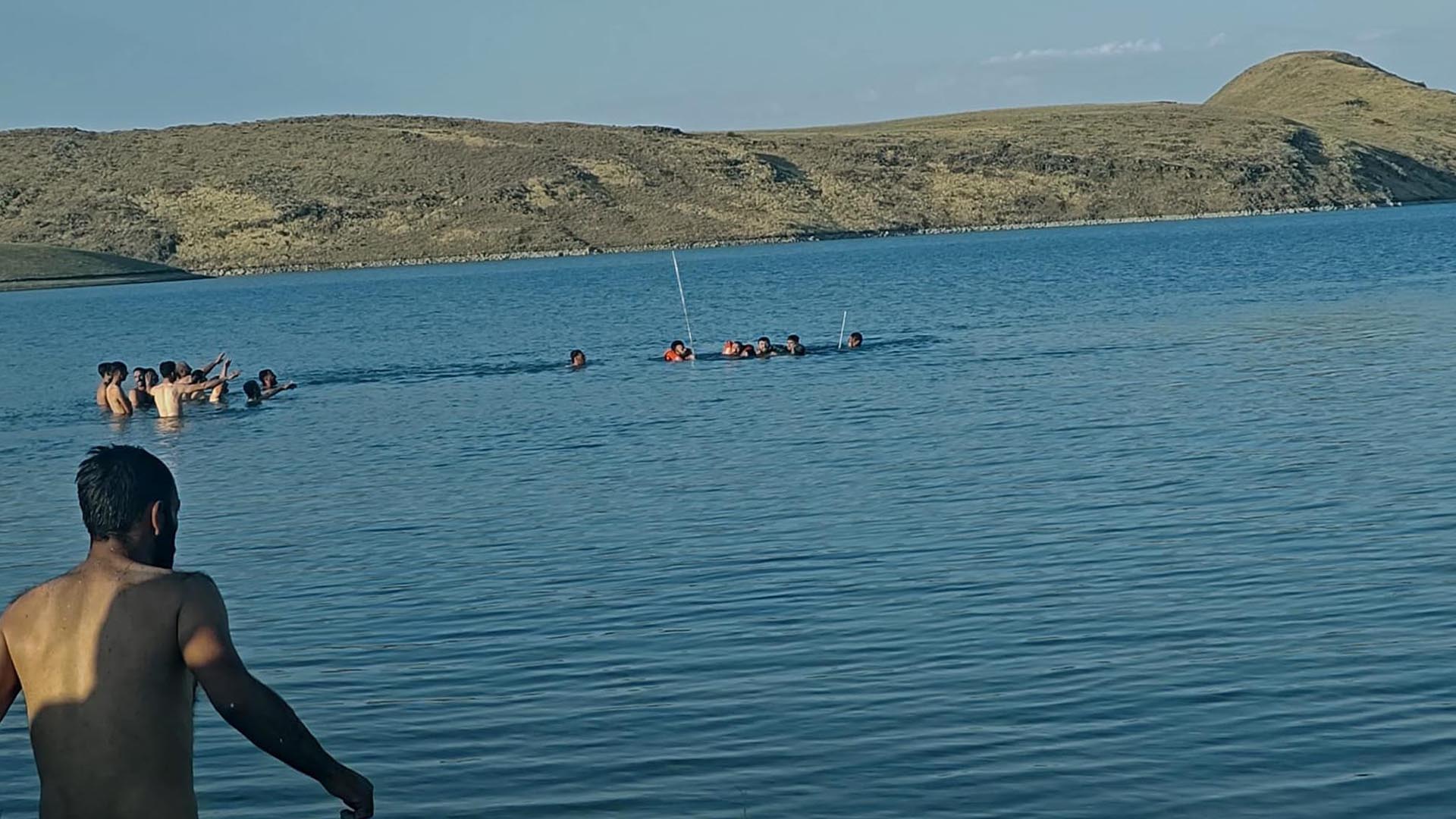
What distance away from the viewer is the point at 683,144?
15375cm

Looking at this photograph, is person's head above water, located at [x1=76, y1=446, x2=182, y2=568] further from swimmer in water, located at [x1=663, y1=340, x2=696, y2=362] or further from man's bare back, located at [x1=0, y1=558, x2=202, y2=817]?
swimmer in water, located at [x1=663, y1=340, x2=696, y2=362]

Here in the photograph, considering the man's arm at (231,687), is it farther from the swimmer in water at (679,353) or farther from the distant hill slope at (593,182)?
the distant hill slope at (593,182)

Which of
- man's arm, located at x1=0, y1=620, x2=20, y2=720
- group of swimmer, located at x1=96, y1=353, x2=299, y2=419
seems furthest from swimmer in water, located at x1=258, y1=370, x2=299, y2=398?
man's arm, located at x1=0, y1=620, x2=20, y2=720

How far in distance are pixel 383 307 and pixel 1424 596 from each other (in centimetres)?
6189

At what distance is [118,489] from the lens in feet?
17.7

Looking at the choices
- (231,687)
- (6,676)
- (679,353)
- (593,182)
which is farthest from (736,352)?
(593,182)

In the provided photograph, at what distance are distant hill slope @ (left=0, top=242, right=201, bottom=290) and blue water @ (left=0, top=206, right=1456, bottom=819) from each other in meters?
71.3

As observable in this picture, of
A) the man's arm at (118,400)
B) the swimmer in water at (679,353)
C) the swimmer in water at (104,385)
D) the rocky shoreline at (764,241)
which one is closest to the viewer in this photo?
the man's arm at (118,400)

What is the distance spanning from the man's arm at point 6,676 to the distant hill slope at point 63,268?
103m

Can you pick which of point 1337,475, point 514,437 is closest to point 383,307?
point 514,437

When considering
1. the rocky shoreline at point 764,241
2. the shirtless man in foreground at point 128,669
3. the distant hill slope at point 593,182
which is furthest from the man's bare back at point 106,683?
the distant hill slope at point 593,182

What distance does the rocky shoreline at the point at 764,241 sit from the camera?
410ft

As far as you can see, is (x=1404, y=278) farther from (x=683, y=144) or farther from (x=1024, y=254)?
(x=683, y=144)

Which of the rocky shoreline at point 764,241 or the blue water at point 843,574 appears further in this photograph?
the rocky shoreline at point 764,241
